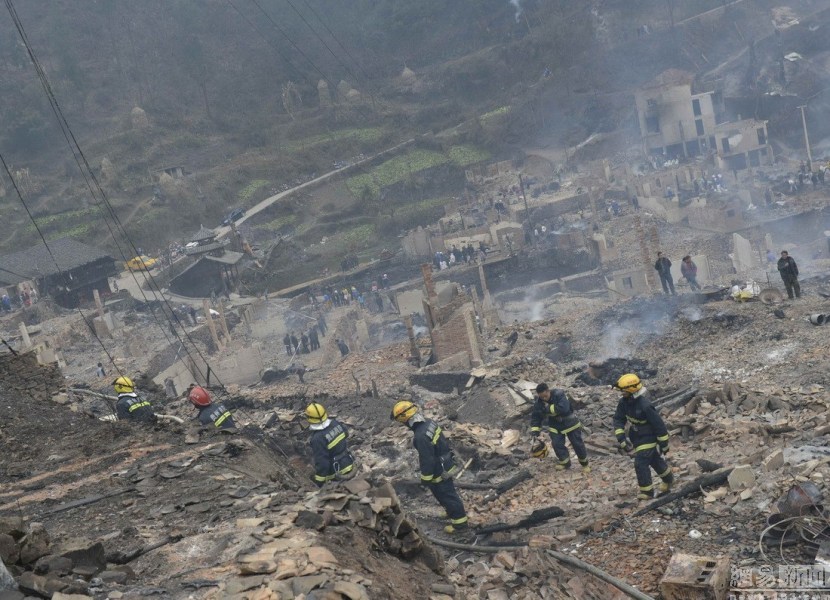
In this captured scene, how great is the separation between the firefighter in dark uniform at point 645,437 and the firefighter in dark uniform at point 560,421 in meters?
1.47

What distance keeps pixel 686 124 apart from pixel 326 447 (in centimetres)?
5297

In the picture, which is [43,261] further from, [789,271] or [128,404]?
[789,271]

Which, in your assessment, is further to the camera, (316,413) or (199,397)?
(199,397)

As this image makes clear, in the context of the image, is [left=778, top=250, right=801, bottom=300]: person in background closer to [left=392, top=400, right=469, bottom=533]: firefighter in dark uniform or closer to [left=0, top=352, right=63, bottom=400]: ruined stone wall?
[left=392, top=400, right=469, bottom=533]: firefighter in dark uniform

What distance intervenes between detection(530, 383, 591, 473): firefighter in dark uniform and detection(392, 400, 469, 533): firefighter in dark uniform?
1727mm

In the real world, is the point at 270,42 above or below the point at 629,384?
above

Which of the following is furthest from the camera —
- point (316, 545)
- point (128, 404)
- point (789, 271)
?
point (789, 271)

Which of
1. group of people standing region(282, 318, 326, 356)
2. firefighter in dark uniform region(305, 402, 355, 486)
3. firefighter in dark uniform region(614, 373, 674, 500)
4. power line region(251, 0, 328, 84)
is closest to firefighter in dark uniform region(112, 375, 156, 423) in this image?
firefighter in dark uniform region(305, 402, 355, 486)

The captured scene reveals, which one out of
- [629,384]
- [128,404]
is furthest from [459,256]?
[629,384]

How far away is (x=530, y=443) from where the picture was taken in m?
12.1

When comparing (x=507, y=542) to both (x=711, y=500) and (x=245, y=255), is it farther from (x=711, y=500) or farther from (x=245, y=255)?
(x=245, y=255)

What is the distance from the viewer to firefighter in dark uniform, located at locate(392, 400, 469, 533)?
867 centimetres

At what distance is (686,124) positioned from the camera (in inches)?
2235

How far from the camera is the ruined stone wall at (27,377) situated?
1416cm
